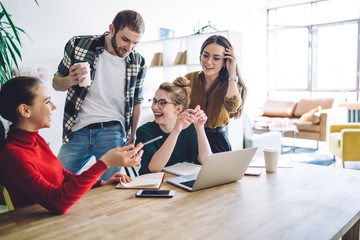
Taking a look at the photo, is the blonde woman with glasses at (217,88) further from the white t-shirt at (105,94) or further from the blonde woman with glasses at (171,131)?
the white t-shirt at (105,94)

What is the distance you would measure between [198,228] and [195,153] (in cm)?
90

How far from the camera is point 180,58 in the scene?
4785 millimetres

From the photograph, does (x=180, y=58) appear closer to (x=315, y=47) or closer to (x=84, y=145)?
(x=84, y=145)

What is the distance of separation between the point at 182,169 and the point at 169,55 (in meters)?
3.63

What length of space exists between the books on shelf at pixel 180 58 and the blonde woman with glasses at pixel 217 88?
2591mm

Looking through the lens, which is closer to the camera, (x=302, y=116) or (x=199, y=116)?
(x=199, y=116)

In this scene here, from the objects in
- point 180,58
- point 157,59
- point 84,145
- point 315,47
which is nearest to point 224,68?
point 84,145

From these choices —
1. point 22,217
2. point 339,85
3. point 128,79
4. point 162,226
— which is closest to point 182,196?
point 162,226

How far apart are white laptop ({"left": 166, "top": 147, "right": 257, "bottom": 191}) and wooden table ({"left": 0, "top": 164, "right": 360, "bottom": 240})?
31 mm

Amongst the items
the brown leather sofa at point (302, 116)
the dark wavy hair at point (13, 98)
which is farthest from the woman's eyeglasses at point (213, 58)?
the brown leather sofa at point (302, 116)

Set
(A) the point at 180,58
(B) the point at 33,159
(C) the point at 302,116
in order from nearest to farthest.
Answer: (B) the point at 33,159 < (A) the point at 180,58 < (C) the point at 302,116

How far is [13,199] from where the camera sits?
1190mm

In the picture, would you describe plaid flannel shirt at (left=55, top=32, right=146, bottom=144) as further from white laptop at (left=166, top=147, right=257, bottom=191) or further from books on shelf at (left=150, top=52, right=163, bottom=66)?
books on shelf at (left=150, top=52, right=163, bottom=66)

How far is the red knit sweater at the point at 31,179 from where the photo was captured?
109cm
